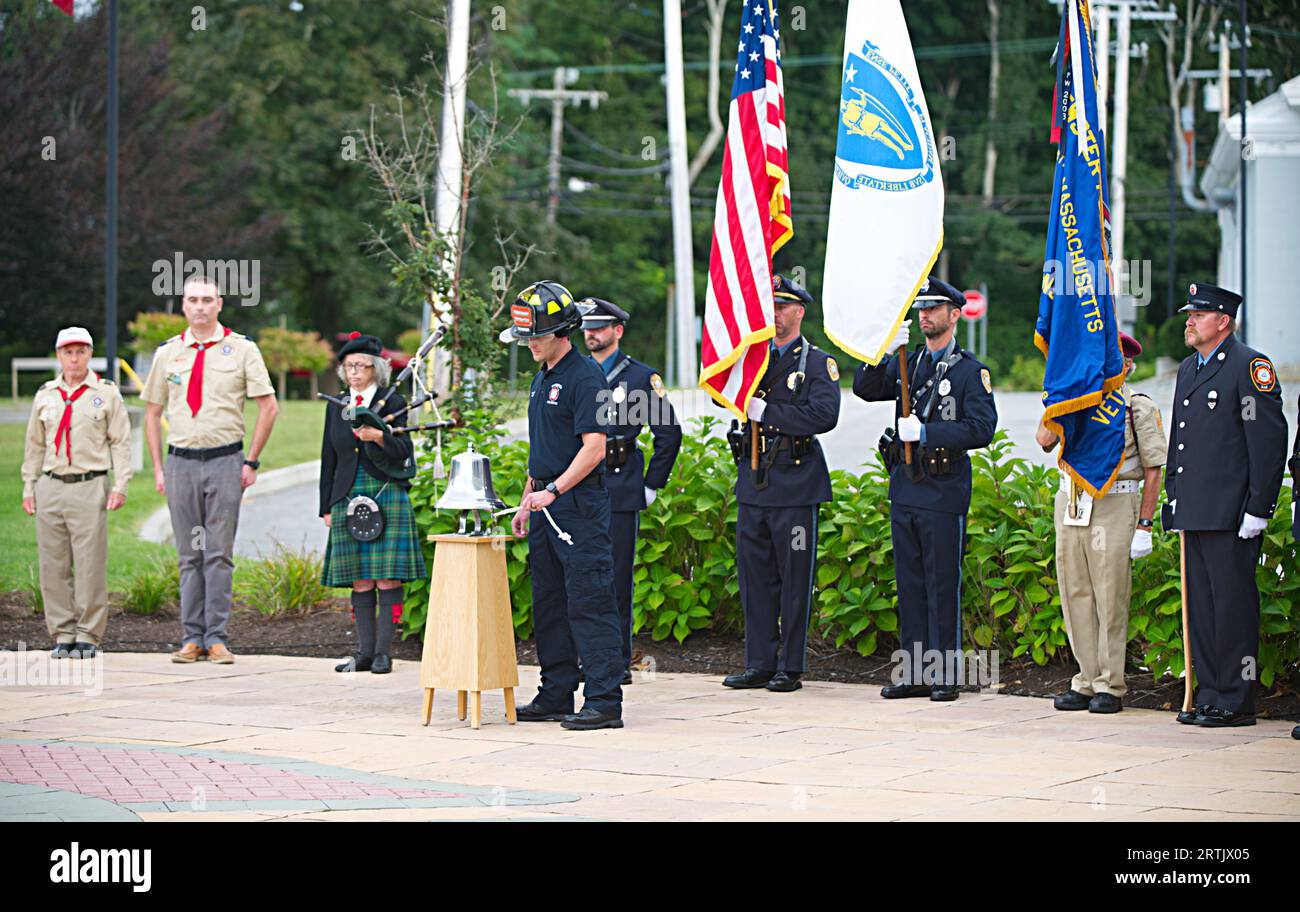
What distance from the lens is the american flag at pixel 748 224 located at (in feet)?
32.2

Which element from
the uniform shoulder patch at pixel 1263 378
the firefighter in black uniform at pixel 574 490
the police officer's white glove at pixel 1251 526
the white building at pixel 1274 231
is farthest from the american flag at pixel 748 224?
the white building at pixel 1274 231

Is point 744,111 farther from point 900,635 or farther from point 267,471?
point 267,471

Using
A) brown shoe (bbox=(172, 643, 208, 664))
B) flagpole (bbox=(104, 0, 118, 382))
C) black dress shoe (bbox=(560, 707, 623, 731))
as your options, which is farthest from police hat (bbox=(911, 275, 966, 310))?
flagpole (bbox=(104, 0, 118, 382))

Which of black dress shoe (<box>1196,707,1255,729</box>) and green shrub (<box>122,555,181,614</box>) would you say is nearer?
black dress shoe (<box>1196,707,1255,729</box>)

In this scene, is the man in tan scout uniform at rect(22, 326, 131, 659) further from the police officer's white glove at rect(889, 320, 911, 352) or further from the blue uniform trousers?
the police officer's white glove at rect(889, 320, 911, 352)

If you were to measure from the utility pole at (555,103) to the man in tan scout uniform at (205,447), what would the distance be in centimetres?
3904

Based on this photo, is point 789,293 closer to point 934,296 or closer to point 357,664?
point 934,296

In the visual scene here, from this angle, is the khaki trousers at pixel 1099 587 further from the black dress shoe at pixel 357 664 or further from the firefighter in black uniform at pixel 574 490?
the black dress shoe at pixel 357 664

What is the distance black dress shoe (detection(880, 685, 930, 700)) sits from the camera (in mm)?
9531

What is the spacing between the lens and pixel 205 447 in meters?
10.8

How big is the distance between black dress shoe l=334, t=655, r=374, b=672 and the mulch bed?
1.98 feet

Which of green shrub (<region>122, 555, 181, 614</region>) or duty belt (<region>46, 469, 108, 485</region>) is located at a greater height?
duty belt (<region>46, 469, 108, 485</region>)

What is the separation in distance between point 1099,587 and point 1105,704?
0.59 m

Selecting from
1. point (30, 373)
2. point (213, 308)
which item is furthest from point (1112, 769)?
point (30, 373)
